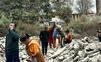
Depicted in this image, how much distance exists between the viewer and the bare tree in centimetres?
5659

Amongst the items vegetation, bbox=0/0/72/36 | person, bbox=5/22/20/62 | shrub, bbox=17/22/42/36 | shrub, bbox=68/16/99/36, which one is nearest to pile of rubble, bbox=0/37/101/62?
person, bbox=5/22/20/62

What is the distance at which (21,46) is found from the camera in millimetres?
14703

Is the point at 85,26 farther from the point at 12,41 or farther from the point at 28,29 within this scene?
the point at 12,41

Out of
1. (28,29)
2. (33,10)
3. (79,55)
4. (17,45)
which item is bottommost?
(79,55)

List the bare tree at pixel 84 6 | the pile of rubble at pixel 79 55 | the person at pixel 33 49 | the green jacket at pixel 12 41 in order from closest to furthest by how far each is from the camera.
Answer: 1. the person at pixel 33 49
2. the green jacket at pixel 12 41
3. the pile of rubble at pixel 79 55
4. the bare tree at pixel 84 6

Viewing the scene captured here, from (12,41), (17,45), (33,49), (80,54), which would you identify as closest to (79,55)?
(80,54)

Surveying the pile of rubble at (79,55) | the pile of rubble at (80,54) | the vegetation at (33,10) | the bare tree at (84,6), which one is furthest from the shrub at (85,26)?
the bare tree at (84,6)

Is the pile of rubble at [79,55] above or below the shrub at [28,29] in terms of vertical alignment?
below

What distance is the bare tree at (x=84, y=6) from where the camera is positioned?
56594 mm

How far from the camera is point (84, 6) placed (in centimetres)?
5788

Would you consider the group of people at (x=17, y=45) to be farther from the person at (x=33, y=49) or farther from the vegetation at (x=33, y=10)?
the vegetation at (x=33, y=10)

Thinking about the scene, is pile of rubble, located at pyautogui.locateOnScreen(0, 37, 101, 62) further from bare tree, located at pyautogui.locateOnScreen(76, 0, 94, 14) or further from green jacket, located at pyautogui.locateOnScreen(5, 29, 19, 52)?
bare tree, located at pyautogui.locateOnScreen(76, 0, 94, 14)

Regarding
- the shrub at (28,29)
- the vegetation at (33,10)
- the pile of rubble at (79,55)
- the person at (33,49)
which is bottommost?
the pile of rubble at (79,55)

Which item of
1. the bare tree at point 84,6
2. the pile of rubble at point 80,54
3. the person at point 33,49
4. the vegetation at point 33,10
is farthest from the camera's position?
the bare tree at point 84,6
